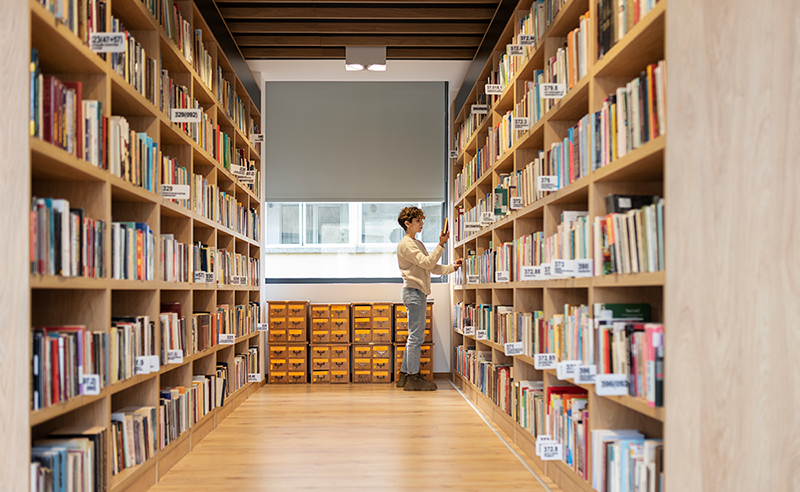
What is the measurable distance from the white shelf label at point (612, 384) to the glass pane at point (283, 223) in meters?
5.47

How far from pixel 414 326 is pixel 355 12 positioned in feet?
9.76

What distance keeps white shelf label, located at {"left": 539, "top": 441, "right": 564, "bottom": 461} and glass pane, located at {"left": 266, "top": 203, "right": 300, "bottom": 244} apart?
196 inches

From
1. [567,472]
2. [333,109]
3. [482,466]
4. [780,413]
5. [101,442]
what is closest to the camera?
[780,413]

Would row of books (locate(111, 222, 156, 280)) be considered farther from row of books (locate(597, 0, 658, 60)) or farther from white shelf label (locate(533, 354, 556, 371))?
row of books (locate(597, 0, 658, 60))

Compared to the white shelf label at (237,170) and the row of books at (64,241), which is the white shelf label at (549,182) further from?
the white shelf label at (237,170)

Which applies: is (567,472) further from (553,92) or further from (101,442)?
(101,442)

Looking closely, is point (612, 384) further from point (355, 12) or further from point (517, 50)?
point (355, 12)

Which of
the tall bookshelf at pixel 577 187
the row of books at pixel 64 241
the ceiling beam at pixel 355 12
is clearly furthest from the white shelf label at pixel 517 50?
the row of books at pixel 64 241

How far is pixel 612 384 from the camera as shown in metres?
2.36

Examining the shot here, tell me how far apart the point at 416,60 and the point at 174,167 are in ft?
11.0

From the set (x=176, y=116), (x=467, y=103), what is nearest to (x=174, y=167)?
(x=176, y=116)

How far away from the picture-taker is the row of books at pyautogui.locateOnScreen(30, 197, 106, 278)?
7.01ft

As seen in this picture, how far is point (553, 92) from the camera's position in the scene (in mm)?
3109

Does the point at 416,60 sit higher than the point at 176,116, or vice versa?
the point at 416,60
